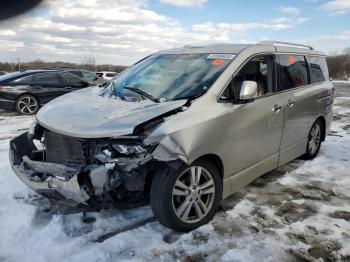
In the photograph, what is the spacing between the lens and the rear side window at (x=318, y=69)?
5.86 metres

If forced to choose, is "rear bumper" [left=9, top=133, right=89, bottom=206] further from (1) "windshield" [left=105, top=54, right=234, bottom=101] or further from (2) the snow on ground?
(1) "windshield" [left=105, top=54, right=234, bottom=101]

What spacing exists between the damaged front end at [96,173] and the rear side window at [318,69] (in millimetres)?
3651

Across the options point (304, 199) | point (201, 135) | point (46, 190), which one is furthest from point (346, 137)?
point (46, 190)

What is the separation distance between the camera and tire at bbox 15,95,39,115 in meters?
11.6

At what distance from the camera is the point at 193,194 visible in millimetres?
3594

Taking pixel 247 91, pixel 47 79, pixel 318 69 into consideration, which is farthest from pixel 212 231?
pixel 47 79

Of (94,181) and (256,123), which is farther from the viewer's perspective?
(256,123)

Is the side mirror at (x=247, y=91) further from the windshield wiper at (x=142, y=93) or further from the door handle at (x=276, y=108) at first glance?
the windshield wiper at (x=142, y=93)

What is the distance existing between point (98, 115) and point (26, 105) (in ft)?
30.0

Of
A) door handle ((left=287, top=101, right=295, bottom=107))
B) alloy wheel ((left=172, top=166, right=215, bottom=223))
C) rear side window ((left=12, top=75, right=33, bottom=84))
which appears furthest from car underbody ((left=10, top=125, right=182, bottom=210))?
rear side window ((left=12, top=75, right=33, bottom=84))

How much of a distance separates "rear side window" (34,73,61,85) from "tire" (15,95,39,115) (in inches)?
24.4

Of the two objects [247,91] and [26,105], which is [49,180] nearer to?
[247,91]

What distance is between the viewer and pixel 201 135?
11.4ft

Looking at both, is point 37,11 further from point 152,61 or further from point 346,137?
point 346,137
